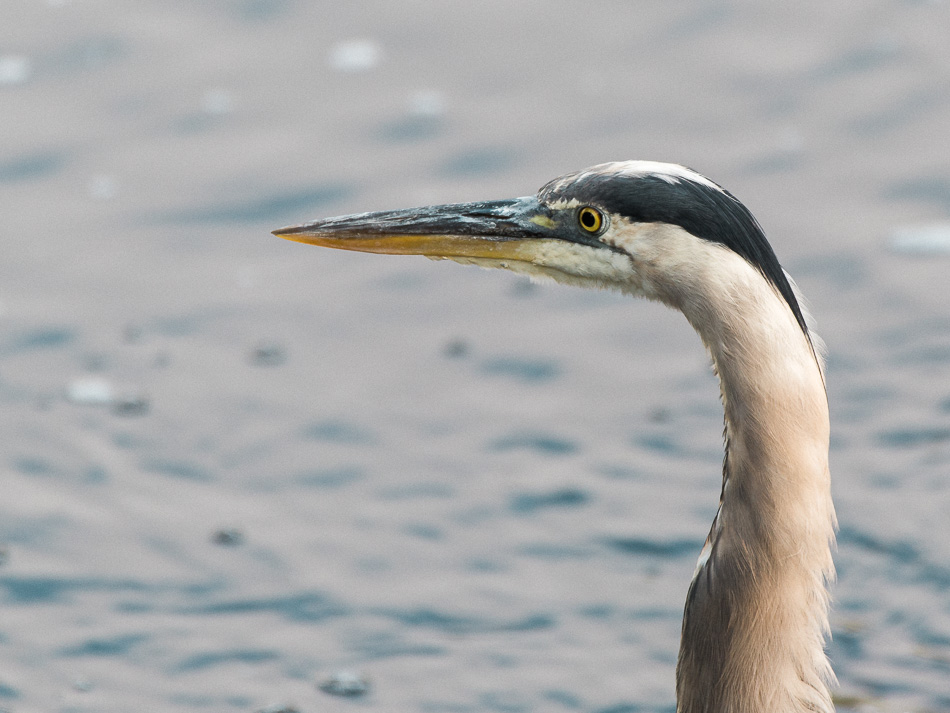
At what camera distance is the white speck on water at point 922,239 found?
6.05 metres

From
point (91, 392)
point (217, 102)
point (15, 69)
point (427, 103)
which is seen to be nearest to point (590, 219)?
point (91, 392)

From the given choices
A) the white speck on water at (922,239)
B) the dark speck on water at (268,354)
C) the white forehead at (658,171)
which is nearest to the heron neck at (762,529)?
the white forehead at (658,171)

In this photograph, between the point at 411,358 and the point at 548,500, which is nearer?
the point at 548,500

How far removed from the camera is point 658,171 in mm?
2906

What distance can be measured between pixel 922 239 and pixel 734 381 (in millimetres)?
3656

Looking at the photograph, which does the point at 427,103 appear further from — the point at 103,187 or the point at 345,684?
the point at 345,684

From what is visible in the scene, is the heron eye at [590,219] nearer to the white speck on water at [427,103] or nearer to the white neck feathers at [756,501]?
the white neck feathers at [756,501]

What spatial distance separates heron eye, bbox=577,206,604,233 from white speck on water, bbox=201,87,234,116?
425 centimetres

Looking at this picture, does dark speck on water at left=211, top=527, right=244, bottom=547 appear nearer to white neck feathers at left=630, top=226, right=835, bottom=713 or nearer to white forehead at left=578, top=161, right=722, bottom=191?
white neck feathers at left=630, top=226, right=835, bottom=713

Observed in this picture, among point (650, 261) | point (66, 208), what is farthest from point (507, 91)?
point (650, 261)

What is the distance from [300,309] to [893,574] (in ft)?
9.02

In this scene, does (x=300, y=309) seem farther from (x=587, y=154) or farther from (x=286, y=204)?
(x=587, y=154)

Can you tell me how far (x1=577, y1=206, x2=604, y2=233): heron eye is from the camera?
3.05 metres

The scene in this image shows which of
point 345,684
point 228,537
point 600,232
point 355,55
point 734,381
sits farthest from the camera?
point 355,55
